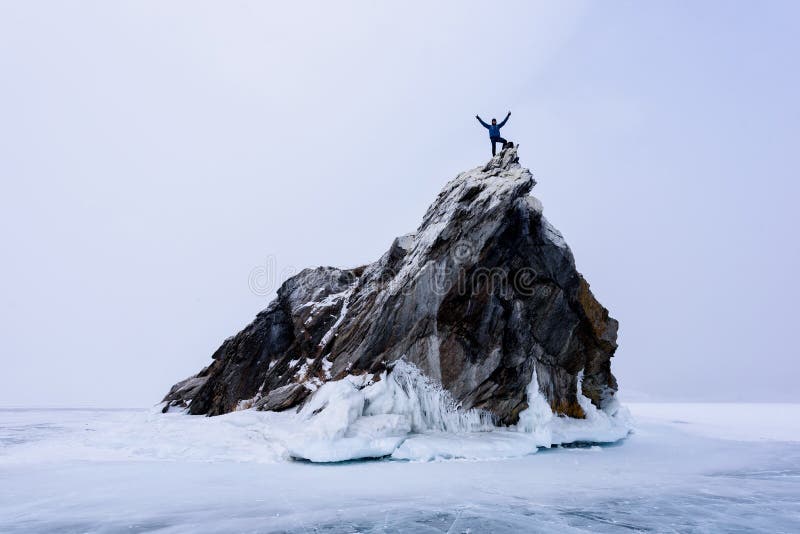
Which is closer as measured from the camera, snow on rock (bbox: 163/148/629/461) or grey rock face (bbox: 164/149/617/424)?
snow on rock (bbox: 163/148/629/461)

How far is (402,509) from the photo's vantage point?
860 centimetres

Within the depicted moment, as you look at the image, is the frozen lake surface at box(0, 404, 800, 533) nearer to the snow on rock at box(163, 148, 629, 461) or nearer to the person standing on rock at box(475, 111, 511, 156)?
the snow on rock at box(163, 148, 629, 461)

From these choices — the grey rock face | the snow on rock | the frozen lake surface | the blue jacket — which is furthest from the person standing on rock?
the frozen lake surface

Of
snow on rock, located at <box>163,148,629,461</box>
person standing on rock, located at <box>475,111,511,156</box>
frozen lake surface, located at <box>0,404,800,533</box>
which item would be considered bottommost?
frozen lake surface, located at <box>0,404,800,533</box>

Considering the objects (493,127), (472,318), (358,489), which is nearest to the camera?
(358,489)

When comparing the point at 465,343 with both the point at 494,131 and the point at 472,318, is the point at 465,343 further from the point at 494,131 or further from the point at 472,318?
the point at 494,131

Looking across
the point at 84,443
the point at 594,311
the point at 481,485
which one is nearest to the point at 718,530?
the point at 481,485

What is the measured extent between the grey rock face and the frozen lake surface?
3.33 metres

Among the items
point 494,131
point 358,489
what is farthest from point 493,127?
point 358,489

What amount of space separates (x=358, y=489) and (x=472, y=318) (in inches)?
406

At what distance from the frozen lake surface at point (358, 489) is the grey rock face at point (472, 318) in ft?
10.9

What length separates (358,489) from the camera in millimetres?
10211

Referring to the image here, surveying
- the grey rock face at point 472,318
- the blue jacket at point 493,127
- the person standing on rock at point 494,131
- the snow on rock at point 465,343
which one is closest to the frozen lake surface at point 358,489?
the snow on rock at point 465,343

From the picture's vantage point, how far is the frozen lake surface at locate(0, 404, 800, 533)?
782 centimetres
